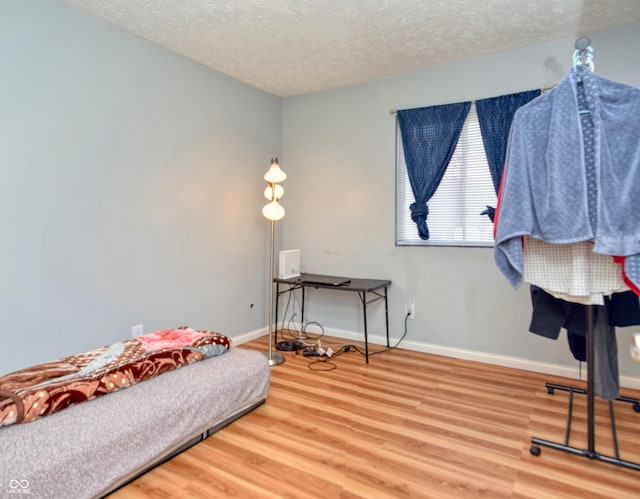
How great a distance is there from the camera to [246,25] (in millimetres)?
2699

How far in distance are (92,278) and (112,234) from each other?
33 centimetres

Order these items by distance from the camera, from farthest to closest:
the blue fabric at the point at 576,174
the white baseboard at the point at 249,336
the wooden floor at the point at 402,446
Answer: the white baseboard at the point at 249,336 → the wooden floor at the point at 402,446 → the blue fabric at the point at 576,174

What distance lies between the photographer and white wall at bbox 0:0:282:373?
7.48 ft

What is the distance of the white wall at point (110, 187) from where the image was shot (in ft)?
7.48

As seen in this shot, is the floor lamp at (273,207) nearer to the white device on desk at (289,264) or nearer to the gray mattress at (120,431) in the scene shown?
the white device on desk at (289,264)

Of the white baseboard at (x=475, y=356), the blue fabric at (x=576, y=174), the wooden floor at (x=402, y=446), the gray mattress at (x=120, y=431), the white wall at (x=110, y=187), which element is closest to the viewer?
the gray mattress at (x=120, y=431)

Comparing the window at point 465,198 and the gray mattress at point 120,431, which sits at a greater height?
the window at point 465,198

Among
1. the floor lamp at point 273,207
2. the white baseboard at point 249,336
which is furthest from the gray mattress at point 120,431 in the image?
the white baseboard at point 249,336

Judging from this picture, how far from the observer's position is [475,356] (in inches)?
132

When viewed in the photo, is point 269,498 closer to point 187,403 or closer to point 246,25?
point 187,403

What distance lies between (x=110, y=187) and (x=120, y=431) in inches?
67.6

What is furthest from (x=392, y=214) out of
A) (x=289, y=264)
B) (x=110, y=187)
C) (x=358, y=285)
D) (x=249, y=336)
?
(x=110, y=187)

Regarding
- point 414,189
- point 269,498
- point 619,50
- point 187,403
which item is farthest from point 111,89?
point 619,50

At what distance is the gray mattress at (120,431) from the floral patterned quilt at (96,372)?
0.04 metres
